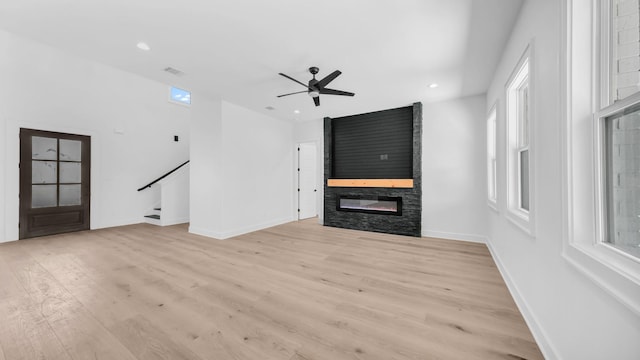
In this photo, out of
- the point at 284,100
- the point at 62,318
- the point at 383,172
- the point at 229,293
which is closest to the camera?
the point at 62,318

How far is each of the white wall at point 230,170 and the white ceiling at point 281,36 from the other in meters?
1.15

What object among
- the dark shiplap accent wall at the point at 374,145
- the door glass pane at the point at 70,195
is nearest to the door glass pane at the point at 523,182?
the dark shiplap accent wall at the point at 374,145

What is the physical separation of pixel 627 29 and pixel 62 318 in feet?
13.0

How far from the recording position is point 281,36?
8.13 feet

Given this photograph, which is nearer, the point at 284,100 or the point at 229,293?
the point at 229,293

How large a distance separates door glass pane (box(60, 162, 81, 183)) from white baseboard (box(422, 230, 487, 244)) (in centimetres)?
761

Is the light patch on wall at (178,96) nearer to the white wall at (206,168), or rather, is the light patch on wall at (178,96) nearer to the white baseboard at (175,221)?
the white wall at (206,168)

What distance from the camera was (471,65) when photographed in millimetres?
3076

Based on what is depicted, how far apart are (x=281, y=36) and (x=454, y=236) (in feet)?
14.4

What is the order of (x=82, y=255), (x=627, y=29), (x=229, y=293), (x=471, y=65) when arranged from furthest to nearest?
1. (x=82, y=255)
2. (x=471, y=65)
3. (x=229, y=293)
4. (x=627, y=29)

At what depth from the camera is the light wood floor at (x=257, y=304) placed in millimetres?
1567

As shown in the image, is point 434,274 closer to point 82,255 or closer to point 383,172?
point 383,172

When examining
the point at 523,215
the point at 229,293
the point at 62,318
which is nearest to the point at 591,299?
the point at 523,215

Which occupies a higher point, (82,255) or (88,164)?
(88,164)
